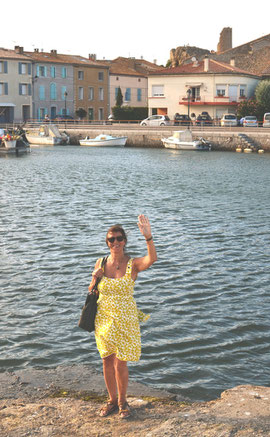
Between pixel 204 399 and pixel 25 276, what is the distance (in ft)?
21.9

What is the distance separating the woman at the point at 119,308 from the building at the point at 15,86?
78513 mm

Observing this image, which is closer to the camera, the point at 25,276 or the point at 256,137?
the point at 25,276

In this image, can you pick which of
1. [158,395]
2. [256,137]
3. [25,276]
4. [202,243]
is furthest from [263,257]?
[256,137]

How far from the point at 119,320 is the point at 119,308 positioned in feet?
0.37

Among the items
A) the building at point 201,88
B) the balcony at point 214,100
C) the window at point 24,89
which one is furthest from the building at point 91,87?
the balcony at point 214,100

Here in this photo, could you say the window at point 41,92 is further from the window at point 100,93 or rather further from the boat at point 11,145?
the boat at point 11,145

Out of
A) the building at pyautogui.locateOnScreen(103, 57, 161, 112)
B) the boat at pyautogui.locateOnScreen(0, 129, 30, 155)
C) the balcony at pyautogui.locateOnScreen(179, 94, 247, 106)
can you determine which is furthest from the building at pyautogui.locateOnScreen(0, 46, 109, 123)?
the boat at pyautogui.locateOnScreen(0, 129, 30, 155)

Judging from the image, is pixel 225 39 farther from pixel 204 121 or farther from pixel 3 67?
pixel 204 121

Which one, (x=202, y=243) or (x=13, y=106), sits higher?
(x=13, y=106)

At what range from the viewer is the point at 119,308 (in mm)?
6199

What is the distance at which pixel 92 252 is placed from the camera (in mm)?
16359

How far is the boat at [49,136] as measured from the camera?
71.4 metres

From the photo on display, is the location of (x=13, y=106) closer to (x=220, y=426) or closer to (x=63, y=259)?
(x=63, y=259)

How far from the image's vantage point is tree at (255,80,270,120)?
70688mm
